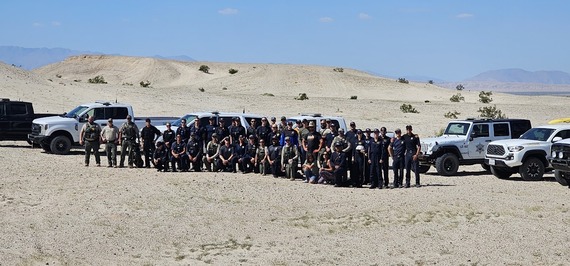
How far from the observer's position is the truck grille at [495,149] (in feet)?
77.7

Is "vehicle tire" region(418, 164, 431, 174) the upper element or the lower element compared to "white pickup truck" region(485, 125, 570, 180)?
lower

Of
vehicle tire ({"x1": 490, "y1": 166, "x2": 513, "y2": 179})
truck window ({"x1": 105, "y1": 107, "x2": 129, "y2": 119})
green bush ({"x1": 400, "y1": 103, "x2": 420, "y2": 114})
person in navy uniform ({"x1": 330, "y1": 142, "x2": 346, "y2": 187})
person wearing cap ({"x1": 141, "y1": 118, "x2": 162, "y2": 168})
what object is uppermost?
green bush ({"x1": 400, "y1": 103, "x2": 420, "y2": 114})

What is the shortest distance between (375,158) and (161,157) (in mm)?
6157

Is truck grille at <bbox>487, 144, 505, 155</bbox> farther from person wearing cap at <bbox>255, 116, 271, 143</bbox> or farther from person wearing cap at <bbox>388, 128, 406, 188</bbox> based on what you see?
person wearing cap at <bbox>255, 116, 271, 143</bbox>

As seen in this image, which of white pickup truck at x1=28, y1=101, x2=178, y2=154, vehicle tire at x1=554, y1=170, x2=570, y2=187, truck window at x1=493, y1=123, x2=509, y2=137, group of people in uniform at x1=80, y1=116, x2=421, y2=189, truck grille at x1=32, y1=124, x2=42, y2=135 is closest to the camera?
group of people in uniform at x1=80, y1=116, x2=421, y2=189

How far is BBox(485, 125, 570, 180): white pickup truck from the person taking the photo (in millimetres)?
23391

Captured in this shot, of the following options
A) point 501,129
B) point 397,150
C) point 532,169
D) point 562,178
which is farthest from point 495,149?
point 397,150

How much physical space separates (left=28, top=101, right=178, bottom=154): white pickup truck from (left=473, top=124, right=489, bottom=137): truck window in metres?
10.5

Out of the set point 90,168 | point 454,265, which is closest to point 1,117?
point 90,168

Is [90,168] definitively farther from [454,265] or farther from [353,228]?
[454,265]

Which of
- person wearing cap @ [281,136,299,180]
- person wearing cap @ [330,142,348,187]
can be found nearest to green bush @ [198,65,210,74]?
person wearing cap @ [281,136,299,180]

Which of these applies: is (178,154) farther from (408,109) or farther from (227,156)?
(408,109)

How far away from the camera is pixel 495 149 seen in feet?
78.7

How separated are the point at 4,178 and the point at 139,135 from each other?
13.9 feet
